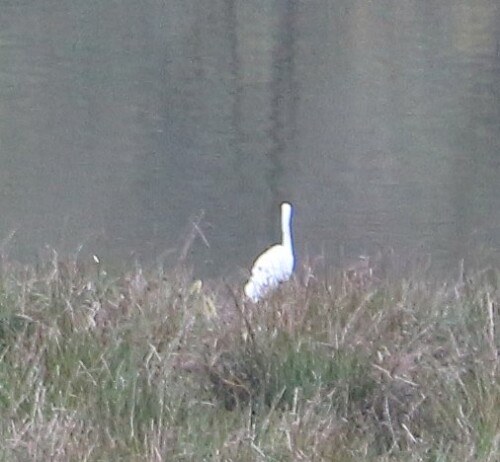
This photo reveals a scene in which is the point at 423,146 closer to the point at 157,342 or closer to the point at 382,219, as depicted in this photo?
the point at 382,219

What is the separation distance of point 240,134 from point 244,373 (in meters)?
5.80

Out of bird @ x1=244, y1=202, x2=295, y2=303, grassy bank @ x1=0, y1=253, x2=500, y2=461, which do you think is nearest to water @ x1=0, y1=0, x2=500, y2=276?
bird @ x1=244, y1=202, x2=295, y2=303

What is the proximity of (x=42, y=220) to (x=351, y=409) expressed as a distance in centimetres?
356

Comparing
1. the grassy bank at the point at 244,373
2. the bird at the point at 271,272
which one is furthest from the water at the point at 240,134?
the grassy bank at the point at 244,373

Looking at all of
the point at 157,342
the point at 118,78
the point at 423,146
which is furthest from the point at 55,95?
the point at 157,342

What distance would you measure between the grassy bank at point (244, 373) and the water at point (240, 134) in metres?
1.67

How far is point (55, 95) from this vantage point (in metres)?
9.78

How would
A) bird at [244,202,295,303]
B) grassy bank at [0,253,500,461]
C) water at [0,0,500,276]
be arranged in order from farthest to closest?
water at [0,0,500,276] < bird at [244,202,295,303] < grassy bank at [0,253,500,461]

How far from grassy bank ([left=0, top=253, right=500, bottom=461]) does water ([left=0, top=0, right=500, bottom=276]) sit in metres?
1.67

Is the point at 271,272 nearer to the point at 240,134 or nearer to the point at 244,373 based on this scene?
the point at 244,373

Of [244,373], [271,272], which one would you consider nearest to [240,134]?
[271,272]

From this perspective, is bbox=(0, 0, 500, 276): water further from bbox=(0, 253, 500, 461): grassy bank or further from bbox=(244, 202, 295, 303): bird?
bbox=(0, 253, 500, 461): grassy bank

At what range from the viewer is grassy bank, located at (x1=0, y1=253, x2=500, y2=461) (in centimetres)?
282

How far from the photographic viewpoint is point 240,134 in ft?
29.5
